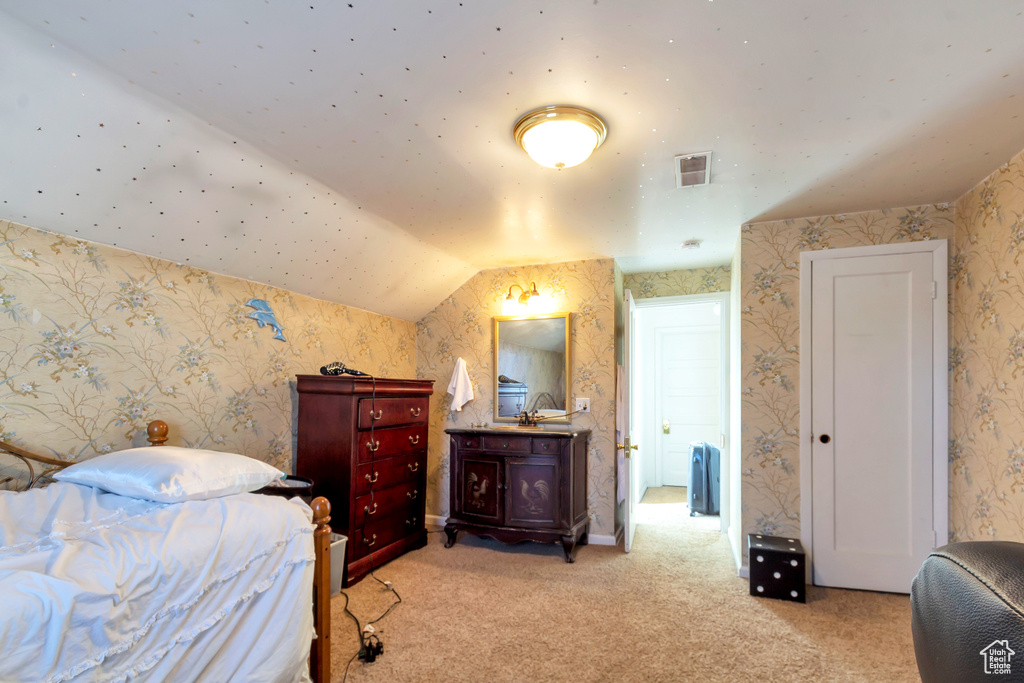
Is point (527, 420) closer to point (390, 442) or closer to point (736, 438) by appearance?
point (390, 442)

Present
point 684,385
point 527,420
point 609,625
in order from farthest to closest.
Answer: point 684,385
point 527,420
point 609,625

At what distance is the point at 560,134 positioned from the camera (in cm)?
204

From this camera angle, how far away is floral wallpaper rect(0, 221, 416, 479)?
2066 mm

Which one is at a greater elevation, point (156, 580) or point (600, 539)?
point (156, 580)

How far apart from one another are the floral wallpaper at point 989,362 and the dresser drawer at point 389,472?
3270mm

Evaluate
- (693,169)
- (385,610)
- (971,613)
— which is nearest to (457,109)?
(693,169)

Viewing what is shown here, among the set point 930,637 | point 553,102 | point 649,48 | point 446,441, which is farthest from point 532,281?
point 930,637

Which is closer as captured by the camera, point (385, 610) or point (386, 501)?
point (385, 610)

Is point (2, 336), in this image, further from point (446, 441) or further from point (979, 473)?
point (979, 473)

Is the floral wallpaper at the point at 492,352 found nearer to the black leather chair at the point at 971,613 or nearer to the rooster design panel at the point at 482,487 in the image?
the rooster design panel at the point at 482,487

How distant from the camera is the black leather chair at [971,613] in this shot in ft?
1.23

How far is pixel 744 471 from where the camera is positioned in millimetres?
3248

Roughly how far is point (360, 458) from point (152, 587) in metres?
1.78

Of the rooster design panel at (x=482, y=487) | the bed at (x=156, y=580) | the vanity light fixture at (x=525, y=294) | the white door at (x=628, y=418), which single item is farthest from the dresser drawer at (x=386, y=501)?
the vanity light fixture at (x=525, y=294)
